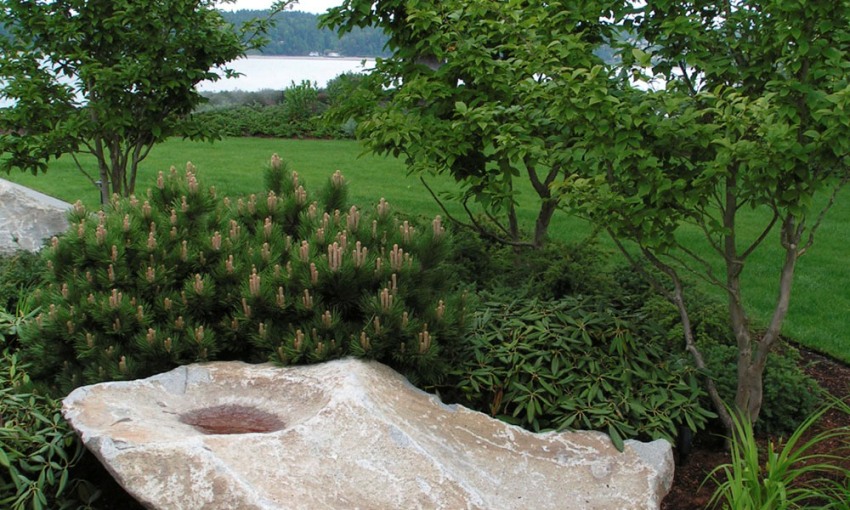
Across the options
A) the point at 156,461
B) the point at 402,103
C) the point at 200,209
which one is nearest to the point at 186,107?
the point at 402,103

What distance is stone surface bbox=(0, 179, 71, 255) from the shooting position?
736cm

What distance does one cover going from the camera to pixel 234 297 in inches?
183

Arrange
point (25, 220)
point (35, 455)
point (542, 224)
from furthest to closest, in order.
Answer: point (25, 220) → point (542, 224) → point (35, 455)

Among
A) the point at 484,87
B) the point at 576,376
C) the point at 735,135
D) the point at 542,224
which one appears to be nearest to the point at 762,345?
the point at 576,376

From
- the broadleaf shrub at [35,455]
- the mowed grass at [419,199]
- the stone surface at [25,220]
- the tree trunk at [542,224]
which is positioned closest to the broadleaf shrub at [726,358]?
the mowed grass at [419,199]

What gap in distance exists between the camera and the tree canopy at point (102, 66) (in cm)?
735

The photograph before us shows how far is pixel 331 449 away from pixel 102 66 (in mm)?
5434

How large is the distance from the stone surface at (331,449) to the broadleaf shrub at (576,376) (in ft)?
0.79

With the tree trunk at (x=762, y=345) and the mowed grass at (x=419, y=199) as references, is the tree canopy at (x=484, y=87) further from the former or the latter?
the tree trunk at (x=762, y=345)

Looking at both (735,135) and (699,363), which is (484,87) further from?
(699,363)

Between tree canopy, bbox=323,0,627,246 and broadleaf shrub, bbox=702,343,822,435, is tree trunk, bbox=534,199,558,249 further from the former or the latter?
broadleaf shrub, bbox=702,343,822,435

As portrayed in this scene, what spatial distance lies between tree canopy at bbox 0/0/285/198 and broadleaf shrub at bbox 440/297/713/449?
4.11 meters

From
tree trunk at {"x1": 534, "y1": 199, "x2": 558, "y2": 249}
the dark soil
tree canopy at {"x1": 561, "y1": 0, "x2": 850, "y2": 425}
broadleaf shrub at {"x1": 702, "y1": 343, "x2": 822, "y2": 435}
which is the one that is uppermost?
tree canopy at {"x1": 561, "y1": 0, "x2": 850, "y2": 425}

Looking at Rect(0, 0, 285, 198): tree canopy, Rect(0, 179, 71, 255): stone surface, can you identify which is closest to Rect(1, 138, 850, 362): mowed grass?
Rect(0, 0, 285, 198): tree canopy
